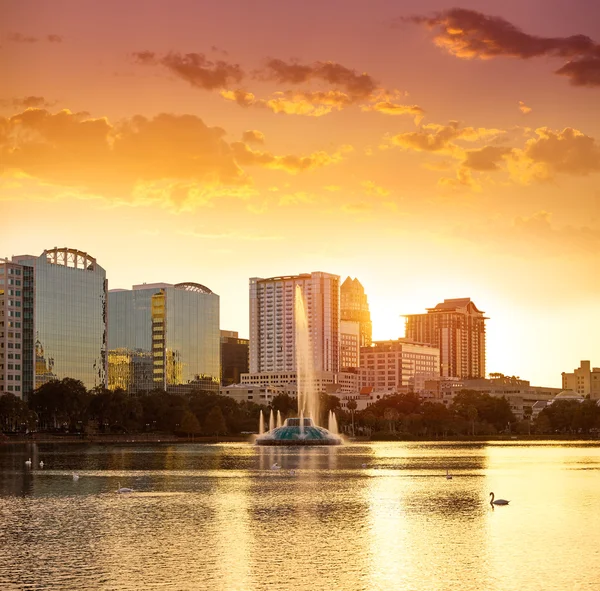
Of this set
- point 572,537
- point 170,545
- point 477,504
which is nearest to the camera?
point 170,545

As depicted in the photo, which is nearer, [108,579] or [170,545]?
[108,579]

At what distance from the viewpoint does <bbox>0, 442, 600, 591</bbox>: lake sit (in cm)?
5250

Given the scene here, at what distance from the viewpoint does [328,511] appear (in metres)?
79.7

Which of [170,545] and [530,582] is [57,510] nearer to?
[170,545]

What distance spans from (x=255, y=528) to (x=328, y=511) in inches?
434

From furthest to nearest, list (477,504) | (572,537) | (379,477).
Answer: (379,477) < (477,504) < (572,537)

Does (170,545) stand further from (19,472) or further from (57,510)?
(19,472)

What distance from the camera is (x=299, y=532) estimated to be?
222 feet

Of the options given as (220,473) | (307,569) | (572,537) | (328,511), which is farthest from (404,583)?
(220,473)

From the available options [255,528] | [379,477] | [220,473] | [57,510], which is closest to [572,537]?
[255,528]

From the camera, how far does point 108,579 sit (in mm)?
51938

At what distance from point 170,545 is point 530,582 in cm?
2154

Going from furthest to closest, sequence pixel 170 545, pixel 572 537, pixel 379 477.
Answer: pixel 379 477
pixel 572 537
pixel 170 545

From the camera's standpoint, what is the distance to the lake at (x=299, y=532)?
52500 mm
